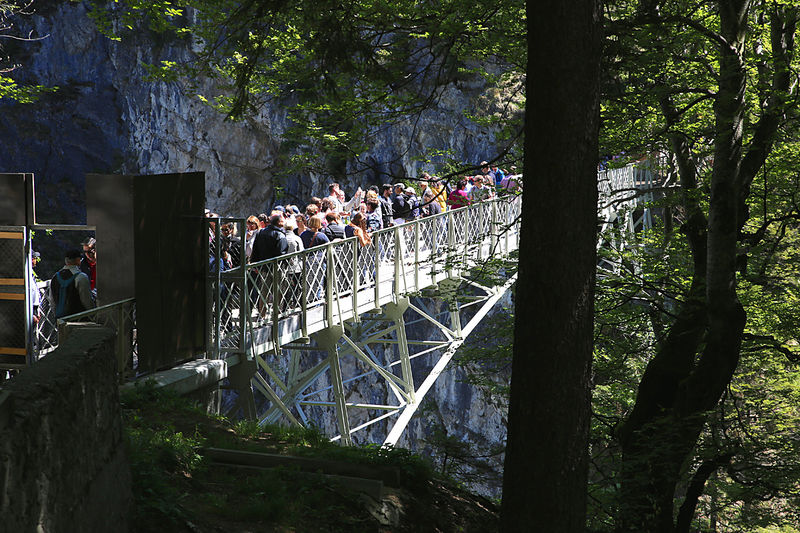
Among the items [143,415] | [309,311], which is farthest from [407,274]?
[143,415]

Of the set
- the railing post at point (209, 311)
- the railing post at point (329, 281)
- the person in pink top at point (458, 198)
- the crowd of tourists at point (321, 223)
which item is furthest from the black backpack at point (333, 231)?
the railing post at point (209, 311)

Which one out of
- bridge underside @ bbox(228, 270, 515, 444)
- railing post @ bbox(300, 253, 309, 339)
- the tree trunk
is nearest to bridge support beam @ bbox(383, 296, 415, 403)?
bridge underside @ bbox(228, 270, 515, 444)

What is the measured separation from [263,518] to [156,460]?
2.40ft

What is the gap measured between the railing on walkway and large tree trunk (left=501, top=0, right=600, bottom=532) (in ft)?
8.06

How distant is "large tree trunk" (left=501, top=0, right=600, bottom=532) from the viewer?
3.59 m

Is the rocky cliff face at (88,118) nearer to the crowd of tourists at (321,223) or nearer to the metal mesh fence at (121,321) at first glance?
the crowd of tourists at (321,223)

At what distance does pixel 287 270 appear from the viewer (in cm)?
886

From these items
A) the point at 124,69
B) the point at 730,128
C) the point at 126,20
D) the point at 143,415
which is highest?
the point at 124,69

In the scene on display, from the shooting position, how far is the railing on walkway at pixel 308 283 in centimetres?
766

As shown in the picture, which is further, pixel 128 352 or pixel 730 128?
pixel 128 352

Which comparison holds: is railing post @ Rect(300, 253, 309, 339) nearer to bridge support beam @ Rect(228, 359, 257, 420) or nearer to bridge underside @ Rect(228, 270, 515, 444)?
bridge underside @ Rect(228, 270, 515, 444)

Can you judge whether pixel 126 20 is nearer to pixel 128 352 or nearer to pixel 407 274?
pixel 128 352

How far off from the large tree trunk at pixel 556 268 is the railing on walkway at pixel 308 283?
2.46 metres

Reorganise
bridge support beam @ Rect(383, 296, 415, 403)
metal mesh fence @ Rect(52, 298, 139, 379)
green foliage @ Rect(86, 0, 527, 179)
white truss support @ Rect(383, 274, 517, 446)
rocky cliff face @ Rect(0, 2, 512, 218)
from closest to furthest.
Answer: green foliage @ Rect(86, 0, 527, 179) → metal mesh fence @ Rect(52, 298, 139, 379) → white truss support @ Rect(383, 274, 517, 446) → bridge support beam @ Rect(383, 296, 415, 403) → rocky cliff face @ Rect(0, 2, 512, 218)
